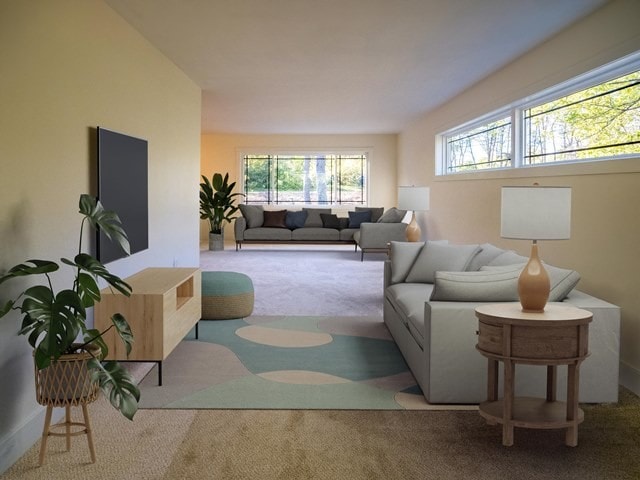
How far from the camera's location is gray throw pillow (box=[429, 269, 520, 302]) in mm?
3828

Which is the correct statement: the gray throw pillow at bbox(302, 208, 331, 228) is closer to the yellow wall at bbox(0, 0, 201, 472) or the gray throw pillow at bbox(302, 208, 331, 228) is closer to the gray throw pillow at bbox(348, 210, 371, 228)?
the gray throw pillow at bbox(348, 210, 371, 228)

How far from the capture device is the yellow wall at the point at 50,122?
10.00 ft

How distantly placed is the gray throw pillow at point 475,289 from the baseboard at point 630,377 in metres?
1.00

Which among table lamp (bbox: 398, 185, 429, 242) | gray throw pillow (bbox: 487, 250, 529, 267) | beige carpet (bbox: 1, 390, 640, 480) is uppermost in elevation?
table lamp (bbox: 398, 185, 429, 242)

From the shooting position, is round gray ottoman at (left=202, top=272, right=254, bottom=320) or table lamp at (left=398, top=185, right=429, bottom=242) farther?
table lamp at (left=398, top=185, right=429, bottom=242)

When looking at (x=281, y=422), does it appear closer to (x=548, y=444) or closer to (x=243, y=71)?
(x=548, y=444)

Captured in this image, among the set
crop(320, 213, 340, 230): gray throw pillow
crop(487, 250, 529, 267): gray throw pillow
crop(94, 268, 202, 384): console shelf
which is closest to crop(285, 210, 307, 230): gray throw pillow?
crop(320, 213, 340, 230): gray throw pillow

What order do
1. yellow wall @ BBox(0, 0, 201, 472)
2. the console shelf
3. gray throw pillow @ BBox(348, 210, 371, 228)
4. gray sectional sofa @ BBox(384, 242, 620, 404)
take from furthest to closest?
gray throw pillow @ BBox(348, 210, 371, 228), the console shelf, gray sectional sofa @ BBox(384, 242, 620, 404), yellow wall @ BBox(0, 0, 201, 472)

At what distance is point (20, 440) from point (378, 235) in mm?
8768

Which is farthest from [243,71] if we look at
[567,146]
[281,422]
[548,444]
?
[548,444]

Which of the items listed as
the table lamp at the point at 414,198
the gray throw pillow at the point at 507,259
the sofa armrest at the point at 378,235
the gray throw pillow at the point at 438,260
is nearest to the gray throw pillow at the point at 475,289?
the gray throw pillow at the point at 507,259

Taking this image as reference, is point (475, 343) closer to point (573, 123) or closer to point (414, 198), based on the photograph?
point (573, 123)

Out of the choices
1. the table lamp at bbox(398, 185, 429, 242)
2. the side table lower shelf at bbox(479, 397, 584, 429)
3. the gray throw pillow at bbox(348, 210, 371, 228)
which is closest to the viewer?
the side table lower shelf at bbox(479, 397, 584, 429)

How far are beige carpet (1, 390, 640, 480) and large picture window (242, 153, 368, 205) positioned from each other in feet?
39.6
